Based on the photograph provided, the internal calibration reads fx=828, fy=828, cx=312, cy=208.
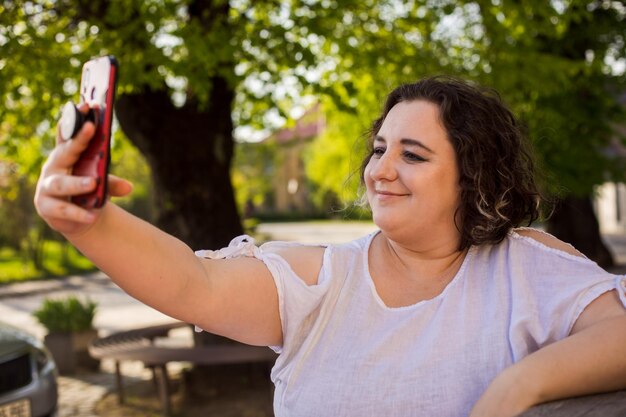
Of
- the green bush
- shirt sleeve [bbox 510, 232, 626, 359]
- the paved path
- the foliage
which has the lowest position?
the paved path

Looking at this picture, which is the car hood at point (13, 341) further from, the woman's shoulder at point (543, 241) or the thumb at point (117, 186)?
the thumb at point (117, 186)

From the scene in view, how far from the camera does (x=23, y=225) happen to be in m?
26.3

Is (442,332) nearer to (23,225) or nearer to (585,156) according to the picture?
(585,156)

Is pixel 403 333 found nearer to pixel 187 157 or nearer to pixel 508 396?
pixel 508 396

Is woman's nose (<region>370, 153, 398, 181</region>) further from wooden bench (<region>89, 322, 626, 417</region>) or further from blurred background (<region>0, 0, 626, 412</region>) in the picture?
wooden bench (<region>89, 322, 626, 417</region>)

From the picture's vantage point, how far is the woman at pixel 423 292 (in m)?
1.62

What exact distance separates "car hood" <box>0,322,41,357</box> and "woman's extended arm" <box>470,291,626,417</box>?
524 centimetres

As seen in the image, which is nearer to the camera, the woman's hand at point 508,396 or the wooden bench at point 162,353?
the woman's hand at point 508,396

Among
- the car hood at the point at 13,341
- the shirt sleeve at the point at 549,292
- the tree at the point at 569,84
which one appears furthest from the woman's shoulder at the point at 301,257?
the tree at the point at 569,84

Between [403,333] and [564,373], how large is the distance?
0.37m

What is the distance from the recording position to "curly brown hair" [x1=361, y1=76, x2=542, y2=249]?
77.9 inches

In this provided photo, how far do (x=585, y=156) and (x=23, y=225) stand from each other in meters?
18.7

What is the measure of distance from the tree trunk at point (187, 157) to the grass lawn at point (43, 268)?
14922 mm

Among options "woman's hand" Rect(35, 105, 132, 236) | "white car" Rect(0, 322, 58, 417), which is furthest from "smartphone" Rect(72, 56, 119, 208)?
"white car" Rect(0, 322, 58, 417)
